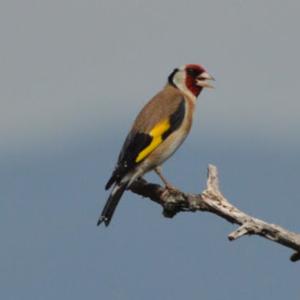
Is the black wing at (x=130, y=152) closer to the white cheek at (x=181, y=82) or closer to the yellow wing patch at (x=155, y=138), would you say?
the yellow wing patch at (x=155, y=138)

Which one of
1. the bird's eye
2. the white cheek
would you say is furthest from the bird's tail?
the bird's eye

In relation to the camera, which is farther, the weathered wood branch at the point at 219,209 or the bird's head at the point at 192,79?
the bird's head at the point at 192,79

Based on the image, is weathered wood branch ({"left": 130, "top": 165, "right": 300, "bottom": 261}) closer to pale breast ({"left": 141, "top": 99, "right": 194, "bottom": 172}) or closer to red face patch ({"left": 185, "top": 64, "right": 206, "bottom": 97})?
pale breast ({"left": 141, "top": 99, "right": 194, "bottom": 172})

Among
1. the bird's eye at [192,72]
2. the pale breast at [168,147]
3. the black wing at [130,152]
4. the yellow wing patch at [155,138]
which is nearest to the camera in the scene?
the black wing at [130,152]

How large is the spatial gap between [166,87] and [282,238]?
5.44 meters

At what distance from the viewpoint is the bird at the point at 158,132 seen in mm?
19702

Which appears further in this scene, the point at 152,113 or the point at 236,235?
the point at 152,113

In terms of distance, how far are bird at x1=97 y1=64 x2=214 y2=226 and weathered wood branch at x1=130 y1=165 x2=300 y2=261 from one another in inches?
22.9

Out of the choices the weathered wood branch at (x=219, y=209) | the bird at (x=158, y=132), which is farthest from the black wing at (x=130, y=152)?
the weathered wood branch at (x=219, y=209)

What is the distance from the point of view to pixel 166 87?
2200 cm

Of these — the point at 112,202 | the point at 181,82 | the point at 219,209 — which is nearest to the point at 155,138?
the point at 112,202

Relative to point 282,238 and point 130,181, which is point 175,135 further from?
point 282,238

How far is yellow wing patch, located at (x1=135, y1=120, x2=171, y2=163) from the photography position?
65.9ft

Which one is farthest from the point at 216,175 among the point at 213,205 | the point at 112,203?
the point at 112,203
